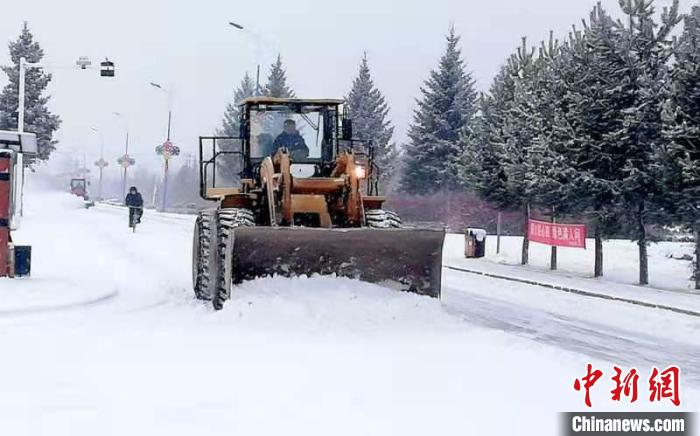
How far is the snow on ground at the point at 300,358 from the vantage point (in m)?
6.02

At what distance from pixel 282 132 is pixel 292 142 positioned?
0.73 feet

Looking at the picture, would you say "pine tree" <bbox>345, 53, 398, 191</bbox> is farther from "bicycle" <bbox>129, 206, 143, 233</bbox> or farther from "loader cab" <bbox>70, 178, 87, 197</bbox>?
"loader cab" <bbox>70, 178, 87, 197</bbox>

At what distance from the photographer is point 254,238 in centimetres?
1032

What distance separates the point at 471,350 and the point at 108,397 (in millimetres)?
3860

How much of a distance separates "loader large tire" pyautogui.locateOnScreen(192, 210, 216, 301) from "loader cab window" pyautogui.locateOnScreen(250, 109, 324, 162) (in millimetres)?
1652

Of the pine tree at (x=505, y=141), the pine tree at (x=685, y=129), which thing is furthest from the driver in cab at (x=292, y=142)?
the pine tree at (x=505, y=141)

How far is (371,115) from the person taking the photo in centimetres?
4881

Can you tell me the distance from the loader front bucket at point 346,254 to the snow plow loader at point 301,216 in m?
0.01

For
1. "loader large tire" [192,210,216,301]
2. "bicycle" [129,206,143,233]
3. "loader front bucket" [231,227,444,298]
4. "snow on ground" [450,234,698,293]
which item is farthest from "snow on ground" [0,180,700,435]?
"bicycle" [129,206,143,233]

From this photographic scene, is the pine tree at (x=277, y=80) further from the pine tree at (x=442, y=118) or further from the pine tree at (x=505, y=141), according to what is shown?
the pine tree at (x=505, y=141)

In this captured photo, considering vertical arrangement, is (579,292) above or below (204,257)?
below

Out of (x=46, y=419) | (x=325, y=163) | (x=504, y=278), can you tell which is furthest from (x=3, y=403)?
(x=504, y=278)

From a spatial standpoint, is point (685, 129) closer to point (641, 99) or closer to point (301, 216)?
point (641, 99)

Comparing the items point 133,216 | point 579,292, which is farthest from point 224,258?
point 133,216
